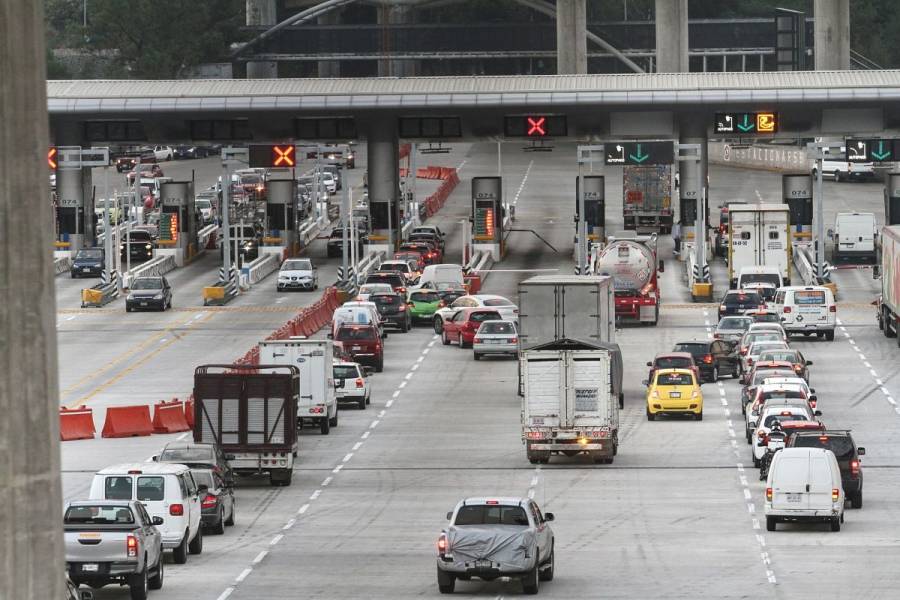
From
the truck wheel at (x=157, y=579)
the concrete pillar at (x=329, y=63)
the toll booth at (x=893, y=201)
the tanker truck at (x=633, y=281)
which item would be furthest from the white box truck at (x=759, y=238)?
the concrete pillar at (x=329, y=63)

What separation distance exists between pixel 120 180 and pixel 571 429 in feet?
334

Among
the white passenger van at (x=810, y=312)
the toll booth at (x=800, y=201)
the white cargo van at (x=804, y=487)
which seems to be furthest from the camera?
the toll booth at (x=800, y=201)

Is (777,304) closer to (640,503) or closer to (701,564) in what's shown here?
(640,503)

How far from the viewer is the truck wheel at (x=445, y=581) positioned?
1173 inches

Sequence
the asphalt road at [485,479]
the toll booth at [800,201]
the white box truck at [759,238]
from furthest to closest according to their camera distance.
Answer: the toll booth at [800,201] < the white box truck at [759,238] < the asphalt road at [485,479]

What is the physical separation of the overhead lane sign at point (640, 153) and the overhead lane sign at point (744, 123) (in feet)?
11.0

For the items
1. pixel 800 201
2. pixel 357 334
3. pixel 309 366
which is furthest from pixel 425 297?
pixel 800 201

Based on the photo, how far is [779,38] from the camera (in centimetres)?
13375

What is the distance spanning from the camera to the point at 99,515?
2888 cm

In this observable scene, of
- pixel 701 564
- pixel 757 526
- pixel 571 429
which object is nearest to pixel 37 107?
pixel 701 564

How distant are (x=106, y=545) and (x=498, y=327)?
1401 inches

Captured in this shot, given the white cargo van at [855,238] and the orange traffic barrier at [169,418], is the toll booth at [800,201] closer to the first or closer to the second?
the white cargo van at [855,238]

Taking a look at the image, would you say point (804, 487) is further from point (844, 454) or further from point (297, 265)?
point (297, 265)

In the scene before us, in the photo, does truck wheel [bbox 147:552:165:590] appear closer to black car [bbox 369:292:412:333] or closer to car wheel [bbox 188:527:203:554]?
car wheel [bbox 188:527:203:554]
